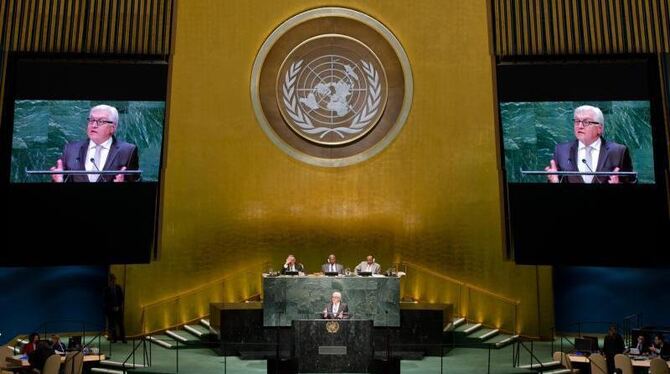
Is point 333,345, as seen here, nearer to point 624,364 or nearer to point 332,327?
point 332,327

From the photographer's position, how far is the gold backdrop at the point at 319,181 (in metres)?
13.2

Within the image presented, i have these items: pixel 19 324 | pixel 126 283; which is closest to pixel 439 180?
pixel 126 283

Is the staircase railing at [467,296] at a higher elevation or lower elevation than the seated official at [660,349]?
higher

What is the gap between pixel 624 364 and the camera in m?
9.12

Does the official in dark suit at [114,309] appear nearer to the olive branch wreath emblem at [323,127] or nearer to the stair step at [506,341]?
the olive branch wreath emblem at [323,127]

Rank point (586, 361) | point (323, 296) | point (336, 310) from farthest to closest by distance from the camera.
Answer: point (323, 296) < point (336, 310) < point (586, 361)

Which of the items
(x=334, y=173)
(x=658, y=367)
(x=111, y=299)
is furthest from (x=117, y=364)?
(x=658, y=367)

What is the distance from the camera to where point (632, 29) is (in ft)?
42.4

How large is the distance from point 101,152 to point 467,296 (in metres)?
6.89

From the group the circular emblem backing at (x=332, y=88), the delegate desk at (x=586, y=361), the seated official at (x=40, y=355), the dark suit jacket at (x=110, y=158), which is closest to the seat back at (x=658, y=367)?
the delegate desk at (x=586, y=361)

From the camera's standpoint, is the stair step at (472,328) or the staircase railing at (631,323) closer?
the stair step at (472,328)

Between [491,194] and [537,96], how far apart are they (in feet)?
6.24

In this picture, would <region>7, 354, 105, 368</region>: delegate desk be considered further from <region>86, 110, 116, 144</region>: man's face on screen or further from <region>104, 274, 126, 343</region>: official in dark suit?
<region>86, 110, 116, 144</region>: man's face on screen

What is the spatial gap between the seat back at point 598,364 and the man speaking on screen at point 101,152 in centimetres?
773
